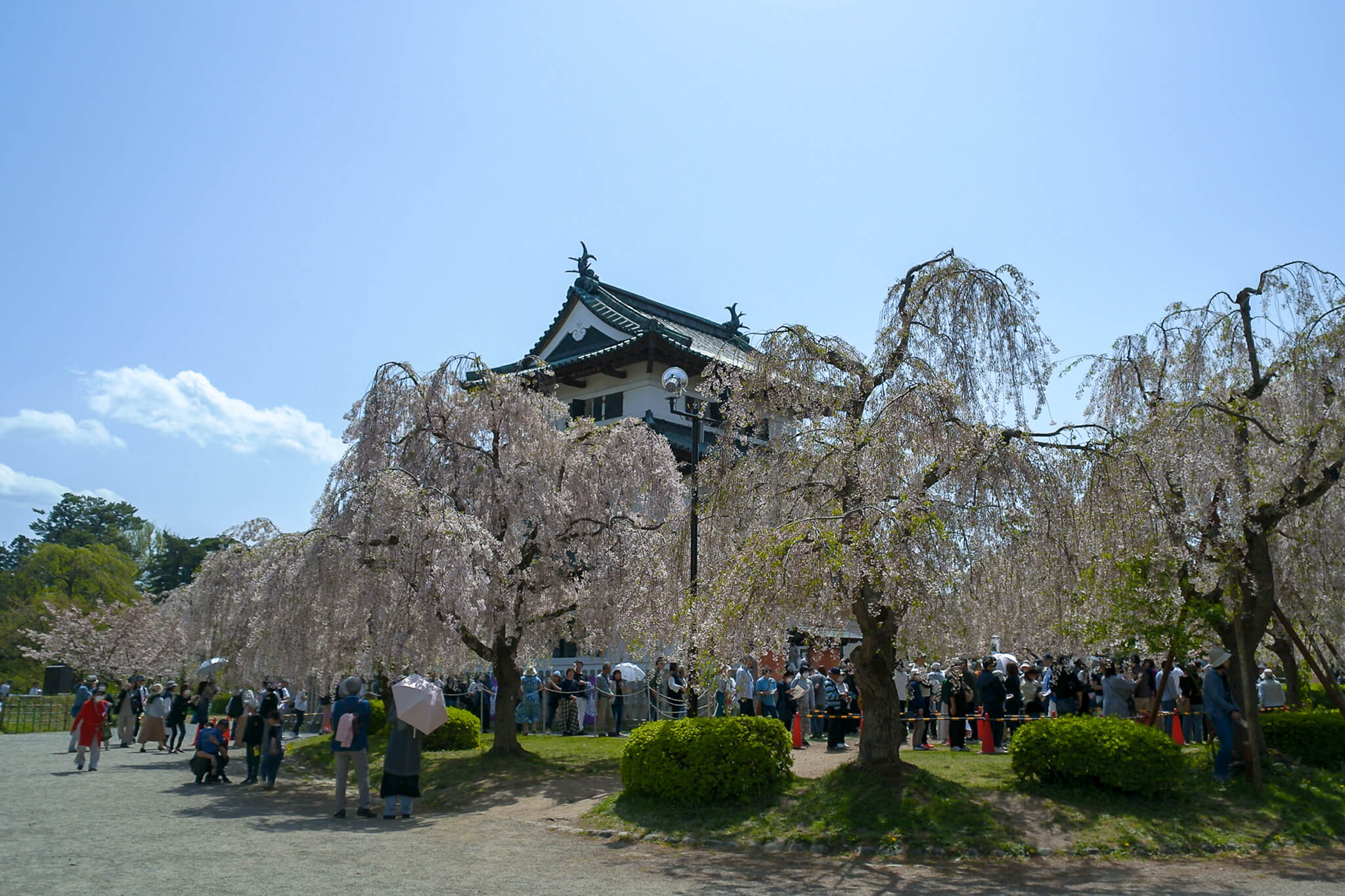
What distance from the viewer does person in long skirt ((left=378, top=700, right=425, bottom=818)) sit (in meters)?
12.6

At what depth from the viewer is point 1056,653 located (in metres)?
20.8

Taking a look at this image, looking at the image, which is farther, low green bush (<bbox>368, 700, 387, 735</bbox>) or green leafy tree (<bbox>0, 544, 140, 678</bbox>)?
A: green leafy tree (<bbox>0, 544, 140, 678</bbox>)

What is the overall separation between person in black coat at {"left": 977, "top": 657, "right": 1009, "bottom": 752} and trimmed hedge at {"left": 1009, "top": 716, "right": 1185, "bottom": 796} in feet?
17.5

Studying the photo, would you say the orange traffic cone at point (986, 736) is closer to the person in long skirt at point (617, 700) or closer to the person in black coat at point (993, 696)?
the person in black coat at point (993, 696)

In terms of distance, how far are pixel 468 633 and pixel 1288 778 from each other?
12.5m

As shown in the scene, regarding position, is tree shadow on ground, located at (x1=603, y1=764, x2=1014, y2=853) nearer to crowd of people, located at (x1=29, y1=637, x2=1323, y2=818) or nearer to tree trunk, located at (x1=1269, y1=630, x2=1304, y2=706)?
crowd of people, located at (x1=29, y1=637, x2=1323, y2=818)

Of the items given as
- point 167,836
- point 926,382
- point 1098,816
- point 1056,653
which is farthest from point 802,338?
point 1056,653

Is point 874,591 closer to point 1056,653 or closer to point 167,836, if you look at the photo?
point 167,836

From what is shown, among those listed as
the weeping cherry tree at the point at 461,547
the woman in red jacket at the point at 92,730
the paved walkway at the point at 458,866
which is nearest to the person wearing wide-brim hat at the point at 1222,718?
the paved walkway at the point at 458,866

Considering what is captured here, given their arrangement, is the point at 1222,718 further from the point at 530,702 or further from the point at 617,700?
the point at 530,702

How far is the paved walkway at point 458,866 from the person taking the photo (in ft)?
27.5

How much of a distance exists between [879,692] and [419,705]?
240 inches

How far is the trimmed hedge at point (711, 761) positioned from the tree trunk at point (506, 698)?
5.57 meters

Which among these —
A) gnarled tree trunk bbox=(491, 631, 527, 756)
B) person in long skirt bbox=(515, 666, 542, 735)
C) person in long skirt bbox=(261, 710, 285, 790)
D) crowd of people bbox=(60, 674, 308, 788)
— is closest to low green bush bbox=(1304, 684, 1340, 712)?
gnarled tree trunk bbox=(491, 631, 527, 756)
